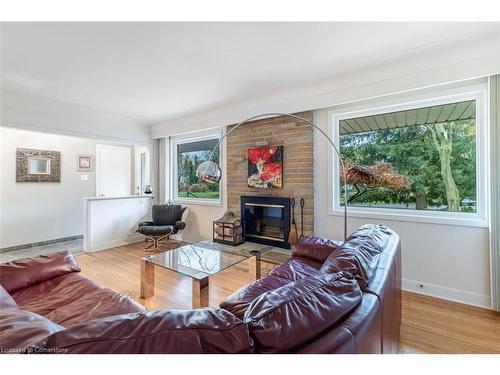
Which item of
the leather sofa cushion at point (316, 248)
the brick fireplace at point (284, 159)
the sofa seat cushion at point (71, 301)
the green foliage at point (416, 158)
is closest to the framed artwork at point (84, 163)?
the brick fireplace at point (284, 159)

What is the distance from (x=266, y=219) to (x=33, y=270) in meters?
2.81

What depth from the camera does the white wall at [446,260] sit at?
7.65 ft

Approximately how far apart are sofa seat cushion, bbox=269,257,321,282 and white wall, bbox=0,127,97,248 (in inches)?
173

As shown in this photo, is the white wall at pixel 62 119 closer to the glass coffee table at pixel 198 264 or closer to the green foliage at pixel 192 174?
the green foliage at pixel 192 174

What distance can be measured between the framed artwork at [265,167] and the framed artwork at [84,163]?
12.0 ft

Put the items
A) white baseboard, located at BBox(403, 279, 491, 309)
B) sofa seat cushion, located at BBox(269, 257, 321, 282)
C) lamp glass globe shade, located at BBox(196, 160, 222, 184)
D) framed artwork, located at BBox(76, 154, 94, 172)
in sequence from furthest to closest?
1. framed artwork, located at BBox(76, 154, 94, 172)
2. lamp glass globe shade, located at BBox(196, 160, 222, 184)
3. white baseboard, located at BBox(403, 279, 491, 309)
4. sofa seat cushion, located at BBox(269, 257, 321, 282)

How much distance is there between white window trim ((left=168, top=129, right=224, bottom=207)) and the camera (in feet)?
14.7

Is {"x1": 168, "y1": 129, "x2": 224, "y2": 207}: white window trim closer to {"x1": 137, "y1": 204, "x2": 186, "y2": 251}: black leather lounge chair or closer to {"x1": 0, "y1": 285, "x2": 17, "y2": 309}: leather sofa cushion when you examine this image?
{"x1": 137, "y1": 204, "x2": 186, "y2": 251}: black leather lounge chair

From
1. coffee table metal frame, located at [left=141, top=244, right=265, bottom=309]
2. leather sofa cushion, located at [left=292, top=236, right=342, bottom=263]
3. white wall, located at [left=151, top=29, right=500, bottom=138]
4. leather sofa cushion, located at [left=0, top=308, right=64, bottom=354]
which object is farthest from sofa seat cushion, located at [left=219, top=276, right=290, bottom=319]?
white wall, located at [left=151, top=29, right=500, bottom=138]

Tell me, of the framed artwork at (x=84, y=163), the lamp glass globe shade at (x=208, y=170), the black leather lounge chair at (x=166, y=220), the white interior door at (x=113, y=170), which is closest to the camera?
the lamp glass globe shade at (x=208, y=170)

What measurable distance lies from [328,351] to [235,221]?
3.28 m

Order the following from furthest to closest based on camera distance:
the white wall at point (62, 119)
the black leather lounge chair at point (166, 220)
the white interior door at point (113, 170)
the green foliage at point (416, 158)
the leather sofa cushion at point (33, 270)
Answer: the white interior door at point (113, 170) < the black leather lounge chair at point (166, 220) < the white wall at point (62, 119) < the green foliage at point (416, 158) < the leather sofa cushion at point (33, 270)
